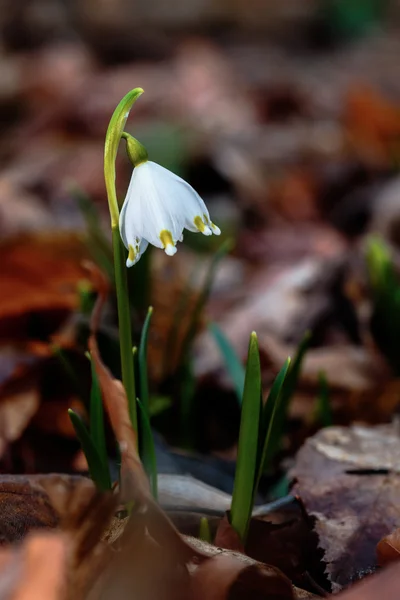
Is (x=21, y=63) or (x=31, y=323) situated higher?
(x=31, y=323)

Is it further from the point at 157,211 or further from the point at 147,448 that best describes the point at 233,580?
the point at 157,211

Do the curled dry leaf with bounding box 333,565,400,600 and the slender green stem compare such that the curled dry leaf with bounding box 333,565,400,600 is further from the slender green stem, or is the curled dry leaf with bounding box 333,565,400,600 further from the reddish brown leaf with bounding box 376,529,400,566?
the slender green stem

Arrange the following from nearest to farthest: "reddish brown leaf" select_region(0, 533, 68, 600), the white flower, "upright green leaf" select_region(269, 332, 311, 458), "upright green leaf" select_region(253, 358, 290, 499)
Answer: "reddish brown leaf" select_region(0, 533, 68, 600) → the white flower → "upright green leaf" select_region(253, 358, 290, 499) → "upright green leaf" select_region(269, 332, 311, 458)

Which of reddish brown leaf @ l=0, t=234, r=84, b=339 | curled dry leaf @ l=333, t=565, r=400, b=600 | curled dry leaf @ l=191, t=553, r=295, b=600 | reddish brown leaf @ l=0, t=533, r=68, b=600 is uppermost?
reddish brown leaf @ l=0, t=533, r=68, b=600

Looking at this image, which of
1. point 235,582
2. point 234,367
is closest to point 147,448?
point 235,582

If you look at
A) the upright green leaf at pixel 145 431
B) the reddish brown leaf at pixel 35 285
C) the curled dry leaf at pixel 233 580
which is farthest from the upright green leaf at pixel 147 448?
the reddish brown leaf at pixel 35 285

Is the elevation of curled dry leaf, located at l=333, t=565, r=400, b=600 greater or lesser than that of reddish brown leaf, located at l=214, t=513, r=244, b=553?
greater

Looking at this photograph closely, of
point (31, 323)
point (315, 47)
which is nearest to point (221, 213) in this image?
point (31, 323)

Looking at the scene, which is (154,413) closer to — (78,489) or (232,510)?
(232,510)

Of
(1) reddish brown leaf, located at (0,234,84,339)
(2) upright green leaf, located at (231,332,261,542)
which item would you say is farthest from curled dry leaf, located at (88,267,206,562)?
(1) reddish brown leaf, located at (0,234,84,339)
